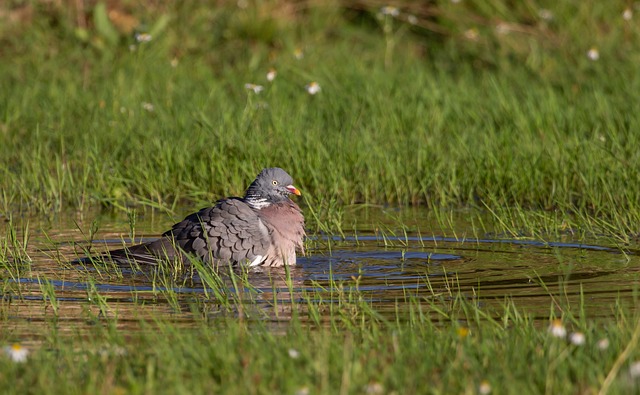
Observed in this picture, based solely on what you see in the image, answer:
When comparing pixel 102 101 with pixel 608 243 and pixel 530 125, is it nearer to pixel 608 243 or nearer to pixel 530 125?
pixel 530 125

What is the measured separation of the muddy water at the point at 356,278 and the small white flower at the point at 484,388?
991mm

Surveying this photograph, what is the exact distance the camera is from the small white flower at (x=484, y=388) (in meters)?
3.99

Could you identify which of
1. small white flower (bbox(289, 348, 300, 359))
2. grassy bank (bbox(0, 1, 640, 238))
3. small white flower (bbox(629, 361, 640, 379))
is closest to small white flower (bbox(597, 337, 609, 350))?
small white flower (bbox(629, 361, 640, 379))

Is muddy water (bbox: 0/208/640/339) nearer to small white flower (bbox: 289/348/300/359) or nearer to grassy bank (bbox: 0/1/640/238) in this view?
grassy bank (bbox: 0/1/640/238)

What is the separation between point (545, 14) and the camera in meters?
12.6

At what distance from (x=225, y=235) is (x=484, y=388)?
125 inches

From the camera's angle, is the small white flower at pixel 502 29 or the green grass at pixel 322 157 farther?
the small white flower at pixel 502 29

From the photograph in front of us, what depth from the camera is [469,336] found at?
4.55 metres

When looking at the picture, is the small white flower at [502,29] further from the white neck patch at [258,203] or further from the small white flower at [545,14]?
the white neck patch at [258,203]

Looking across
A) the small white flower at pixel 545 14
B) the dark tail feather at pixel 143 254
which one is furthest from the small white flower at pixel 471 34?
the dark tail feather at pixel 143 254

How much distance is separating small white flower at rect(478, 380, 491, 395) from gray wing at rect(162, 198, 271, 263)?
118 inches

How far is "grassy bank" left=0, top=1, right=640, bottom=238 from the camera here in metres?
8.58

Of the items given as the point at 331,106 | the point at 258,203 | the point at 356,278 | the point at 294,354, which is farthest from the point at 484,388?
the point at 331,106

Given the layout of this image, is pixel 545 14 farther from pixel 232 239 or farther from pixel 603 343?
pixel 603 343
